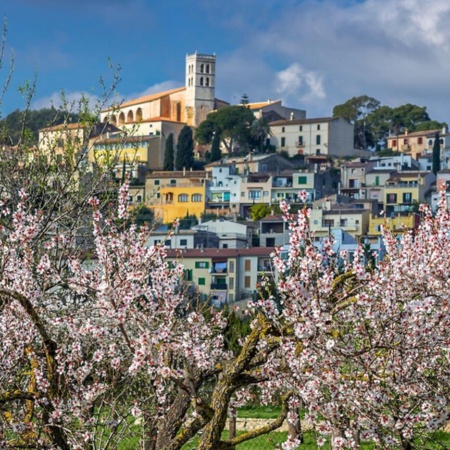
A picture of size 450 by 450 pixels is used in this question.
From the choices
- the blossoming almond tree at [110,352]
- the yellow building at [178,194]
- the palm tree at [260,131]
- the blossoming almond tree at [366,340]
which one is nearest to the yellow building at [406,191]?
the yellow building at [178,194]

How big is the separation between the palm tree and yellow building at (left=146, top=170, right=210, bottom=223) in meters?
14.9

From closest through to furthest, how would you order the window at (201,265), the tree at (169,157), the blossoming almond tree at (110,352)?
1. the blossoming almond tree at (110,352)
2. the window at (201,265)
3. the tree at (169,157)

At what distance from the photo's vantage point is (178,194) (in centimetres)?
7925

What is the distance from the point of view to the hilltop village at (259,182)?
59.9 metres

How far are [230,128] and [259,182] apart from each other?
17.4 meters

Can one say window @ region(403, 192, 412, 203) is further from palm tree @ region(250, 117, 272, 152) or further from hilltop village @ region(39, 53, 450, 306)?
palm tree @ region(250, 117, 272, 152)

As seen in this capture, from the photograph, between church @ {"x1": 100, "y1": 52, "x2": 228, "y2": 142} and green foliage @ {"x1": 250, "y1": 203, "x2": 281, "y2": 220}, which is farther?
church @ {"x1": 100, "y1": 52, "x2": 228, "y2": 142}

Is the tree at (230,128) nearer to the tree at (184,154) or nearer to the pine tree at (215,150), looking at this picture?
the pine tree at (215,150)

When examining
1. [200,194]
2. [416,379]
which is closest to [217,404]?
[416,379]

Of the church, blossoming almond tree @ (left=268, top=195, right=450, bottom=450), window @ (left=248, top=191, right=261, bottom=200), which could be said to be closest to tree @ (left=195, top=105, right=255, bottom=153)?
the church

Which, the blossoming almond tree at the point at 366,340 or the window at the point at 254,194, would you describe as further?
the window at the point at 254,194

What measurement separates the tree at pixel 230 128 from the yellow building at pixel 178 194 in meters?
14.2

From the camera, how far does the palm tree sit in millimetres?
93500

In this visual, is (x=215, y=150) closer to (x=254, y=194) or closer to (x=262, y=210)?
(x=254, y=194)
